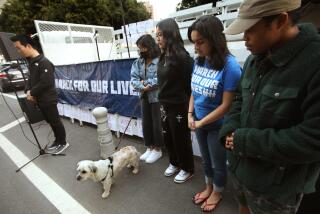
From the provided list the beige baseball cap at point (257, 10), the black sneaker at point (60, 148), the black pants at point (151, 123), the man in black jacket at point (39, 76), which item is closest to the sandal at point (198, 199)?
the black pants at point (151, 123)

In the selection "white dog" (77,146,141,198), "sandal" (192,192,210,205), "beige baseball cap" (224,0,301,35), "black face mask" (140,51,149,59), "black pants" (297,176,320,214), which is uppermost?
"beige baseball cap" (224,0,301,35)

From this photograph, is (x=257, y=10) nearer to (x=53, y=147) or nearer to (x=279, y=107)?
(x=279, y=107)

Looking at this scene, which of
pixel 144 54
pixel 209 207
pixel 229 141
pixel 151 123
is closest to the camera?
pixel 229 141

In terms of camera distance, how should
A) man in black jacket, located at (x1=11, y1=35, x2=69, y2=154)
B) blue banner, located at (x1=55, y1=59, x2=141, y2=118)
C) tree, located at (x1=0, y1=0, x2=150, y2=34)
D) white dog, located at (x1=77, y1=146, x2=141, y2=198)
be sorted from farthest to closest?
tree, located at (x1=0, y1=0, x2=150, y2=34)
blue banner, located at (x1=55, y1=59, x2=141, y2=118)
man in black jacket, located at (x1=11, y1=35, x2=69, y2=154)
white dog, located at (x1=77, y1=146, x2=141, y2=198)

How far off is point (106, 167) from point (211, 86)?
68.1 inches

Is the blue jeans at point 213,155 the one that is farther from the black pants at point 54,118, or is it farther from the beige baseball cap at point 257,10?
the black pants at point 54,118

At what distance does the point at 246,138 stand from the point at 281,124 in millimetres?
177

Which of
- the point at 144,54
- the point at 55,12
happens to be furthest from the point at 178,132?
the point at 55,12

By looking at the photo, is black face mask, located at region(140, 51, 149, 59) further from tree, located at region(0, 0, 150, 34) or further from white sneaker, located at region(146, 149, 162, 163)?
tree, located at region(0, 0, 150, 34)

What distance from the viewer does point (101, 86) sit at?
450 cm

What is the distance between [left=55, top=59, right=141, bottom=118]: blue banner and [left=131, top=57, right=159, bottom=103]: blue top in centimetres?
63

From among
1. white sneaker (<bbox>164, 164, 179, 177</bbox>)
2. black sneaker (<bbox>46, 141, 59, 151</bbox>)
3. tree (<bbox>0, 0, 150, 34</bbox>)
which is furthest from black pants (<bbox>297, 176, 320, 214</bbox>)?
tree (<bbox>0, 0, 150, 34</bbox>)

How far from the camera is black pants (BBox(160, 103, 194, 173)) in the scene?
101 inches

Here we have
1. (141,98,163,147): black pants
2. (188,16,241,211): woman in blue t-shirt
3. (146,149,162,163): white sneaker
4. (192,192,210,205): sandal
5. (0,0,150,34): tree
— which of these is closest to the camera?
(188,16,241,211): woman in blue t-shirt
